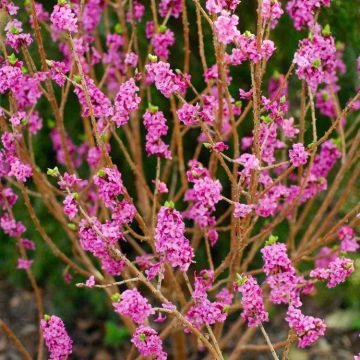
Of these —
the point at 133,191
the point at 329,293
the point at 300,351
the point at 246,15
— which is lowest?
the point at 300,351

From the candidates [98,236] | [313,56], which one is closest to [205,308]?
[98,236]

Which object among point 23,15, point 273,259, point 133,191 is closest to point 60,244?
point 133,191

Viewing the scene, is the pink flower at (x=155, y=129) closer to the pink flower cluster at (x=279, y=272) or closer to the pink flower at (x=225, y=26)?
the pink flower at (x=225, y=26)

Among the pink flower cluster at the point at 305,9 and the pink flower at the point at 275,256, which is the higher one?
the pink flower cluster at the point at 305,9

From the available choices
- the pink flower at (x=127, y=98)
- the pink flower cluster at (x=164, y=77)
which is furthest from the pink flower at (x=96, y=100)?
the pink flower cluster at (x=164, y=77)

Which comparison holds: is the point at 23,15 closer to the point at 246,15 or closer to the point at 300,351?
the point at 246,15
